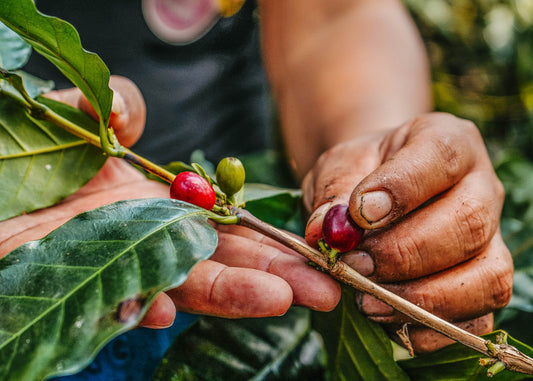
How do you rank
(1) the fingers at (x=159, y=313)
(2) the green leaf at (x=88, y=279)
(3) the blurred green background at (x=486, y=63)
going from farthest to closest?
(3) the blurred green background at (x=486, y=63)
(1) the fingers at (x=159, y=313)
(2) the green leaf at (x=88, y=279)

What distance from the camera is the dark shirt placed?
7.09ft

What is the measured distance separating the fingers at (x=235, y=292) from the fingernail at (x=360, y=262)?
186 millimetres

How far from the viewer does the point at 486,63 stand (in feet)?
12.7

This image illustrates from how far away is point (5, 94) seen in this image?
3.17ft

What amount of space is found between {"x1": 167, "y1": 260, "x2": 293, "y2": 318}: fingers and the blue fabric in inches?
10.7

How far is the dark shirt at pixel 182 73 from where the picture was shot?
7.09 feet

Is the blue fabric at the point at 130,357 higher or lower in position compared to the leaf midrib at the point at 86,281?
lower

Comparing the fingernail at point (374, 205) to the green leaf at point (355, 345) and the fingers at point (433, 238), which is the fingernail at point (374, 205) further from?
the green leaf at point (355, 345)

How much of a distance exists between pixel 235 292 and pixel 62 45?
1.98 feet

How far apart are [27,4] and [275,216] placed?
0.77m

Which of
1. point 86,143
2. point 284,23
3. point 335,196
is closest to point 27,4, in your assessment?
point 86,143

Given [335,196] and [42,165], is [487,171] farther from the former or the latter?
[42,165]

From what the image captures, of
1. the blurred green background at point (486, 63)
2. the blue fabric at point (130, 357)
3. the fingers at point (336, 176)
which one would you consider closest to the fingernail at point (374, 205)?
the fingers at point (336, 176)

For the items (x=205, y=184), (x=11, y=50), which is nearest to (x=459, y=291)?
(x=205, y=184)
